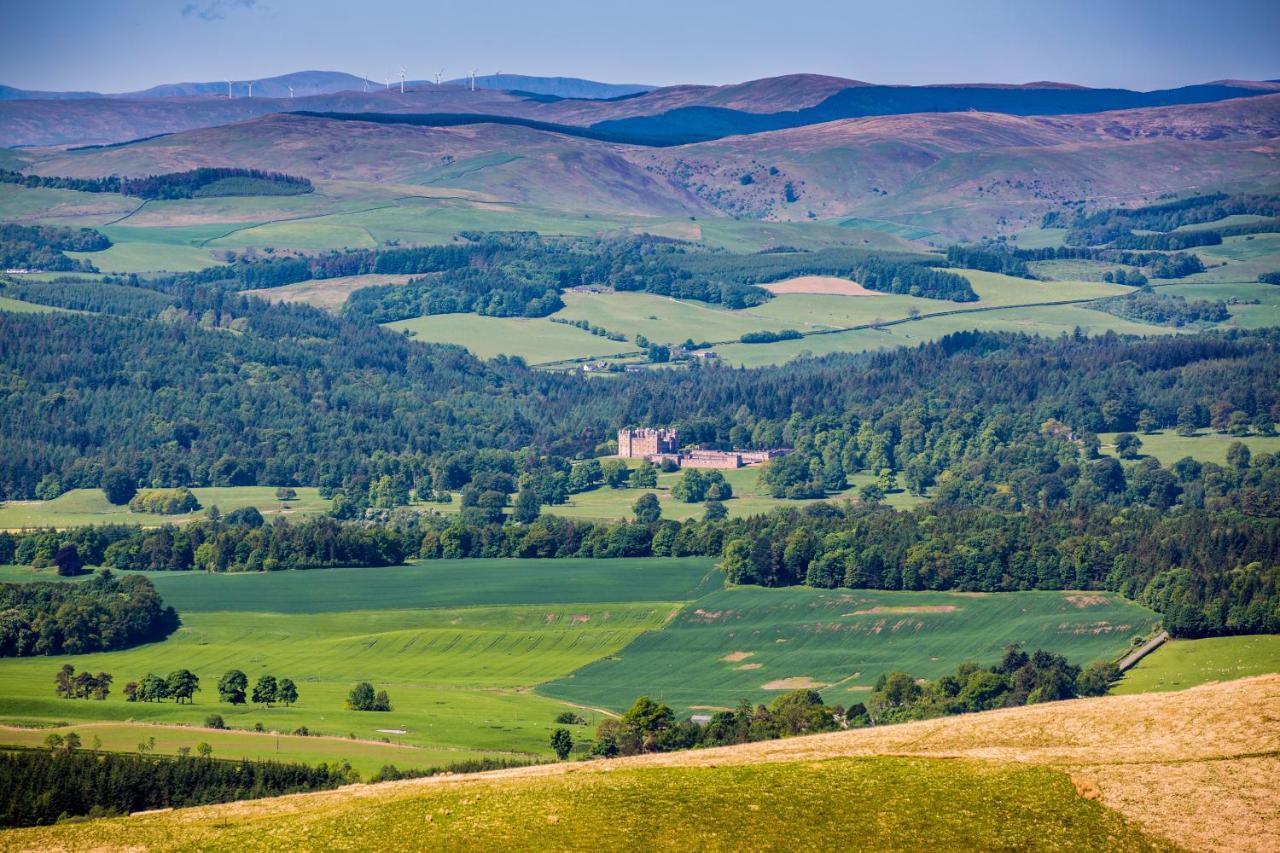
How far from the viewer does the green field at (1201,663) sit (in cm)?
10381

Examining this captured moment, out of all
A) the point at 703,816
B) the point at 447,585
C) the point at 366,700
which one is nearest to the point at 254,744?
the point at 366,700

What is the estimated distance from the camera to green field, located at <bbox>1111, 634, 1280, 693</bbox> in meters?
104

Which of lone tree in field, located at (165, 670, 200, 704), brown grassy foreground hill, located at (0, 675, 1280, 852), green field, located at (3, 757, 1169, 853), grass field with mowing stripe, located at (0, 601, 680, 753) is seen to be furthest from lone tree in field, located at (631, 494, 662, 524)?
green field, located at (3, 757, 1169, 853)

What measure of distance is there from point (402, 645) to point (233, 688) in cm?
1939

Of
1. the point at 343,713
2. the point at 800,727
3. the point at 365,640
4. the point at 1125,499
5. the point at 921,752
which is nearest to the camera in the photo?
the point at 921,752

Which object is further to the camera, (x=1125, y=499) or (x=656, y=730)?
(x=1125, y=499)

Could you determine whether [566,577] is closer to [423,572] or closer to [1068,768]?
[423,572]

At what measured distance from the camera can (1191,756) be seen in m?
50.6

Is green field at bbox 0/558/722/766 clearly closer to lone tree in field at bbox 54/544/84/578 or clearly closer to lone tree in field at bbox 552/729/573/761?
lone tree in field at bbox 552/729/573/761

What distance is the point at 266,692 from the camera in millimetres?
109750

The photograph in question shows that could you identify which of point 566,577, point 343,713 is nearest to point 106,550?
point 566,577

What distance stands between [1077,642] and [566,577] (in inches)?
1859

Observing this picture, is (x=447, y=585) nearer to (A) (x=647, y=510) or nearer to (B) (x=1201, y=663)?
(A) (x=647, y=510)

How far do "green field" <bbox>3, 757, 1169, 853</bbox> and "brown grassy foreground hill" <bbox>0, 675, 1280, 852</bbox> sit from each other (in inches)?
2.3
